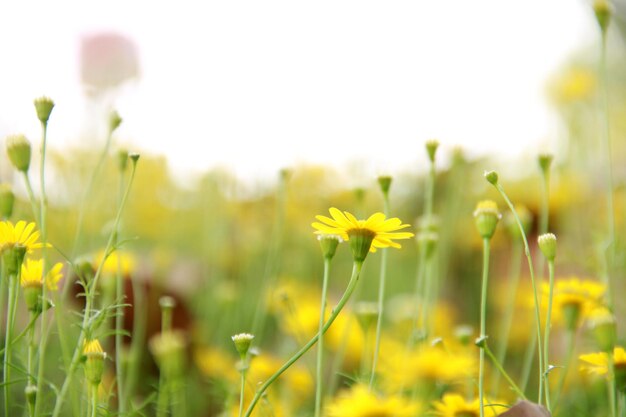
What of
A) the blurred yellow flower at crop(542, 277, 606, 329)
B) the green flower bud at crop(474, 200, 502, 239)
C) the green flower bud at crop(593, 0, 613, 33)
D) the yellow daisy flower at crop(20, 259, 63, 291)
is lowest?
the blurred yellow flower at crop(542, 277, 606, 329)

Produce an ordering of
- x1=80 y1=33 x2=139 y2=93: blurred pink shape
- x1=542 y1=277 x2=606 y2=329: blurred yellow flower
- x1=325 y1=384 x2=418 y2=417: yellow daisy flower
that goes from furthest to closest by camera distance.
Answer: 1. x1=80 y1=33 x2=139 y2=93: blurred pink shape
2. x1=542 y1=277 x2=606 y2=329: blurred yellow flower
3. x1=325 y1=384 x2=418 y2=417: yellow daisy flower

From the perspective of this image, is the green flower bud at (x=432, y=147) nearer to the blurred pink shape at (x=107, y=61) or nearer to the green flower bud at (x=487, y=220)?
the green flower bud at (x=487, y=220)

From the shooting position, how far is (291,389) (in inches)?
28.5

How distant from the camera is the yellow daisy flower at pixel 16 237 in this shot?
1.35 feet

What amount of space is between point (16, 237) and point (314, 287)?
708 mm

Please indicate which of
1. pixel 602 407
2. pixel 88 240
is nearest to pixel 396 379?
pixel 602 407

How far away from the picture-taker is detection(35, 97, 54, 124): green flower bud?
0.46m

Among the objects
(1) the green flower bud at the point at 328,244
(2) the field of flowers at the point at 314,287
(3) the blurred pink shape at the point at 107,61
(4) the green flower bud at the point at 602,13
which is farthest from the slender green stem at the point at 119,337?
(3) the blurred pink shape at the point at 107,61

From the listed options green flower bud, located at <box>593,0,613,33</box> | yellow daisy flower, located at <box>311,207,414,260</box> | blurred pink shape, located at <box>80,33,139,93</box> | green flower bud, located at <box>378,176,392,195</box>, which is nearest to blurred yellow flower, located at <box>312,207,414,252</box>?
yellow daisy flower, located at <box>311,207,414,260</box>

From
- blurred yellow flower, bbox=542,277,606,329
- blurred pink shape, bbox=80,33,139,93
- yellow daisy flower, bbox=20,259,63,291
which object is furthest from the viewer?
blurred pink shape, bbox=80,33,139,93

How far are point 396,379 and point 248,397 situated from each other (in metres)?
0.18

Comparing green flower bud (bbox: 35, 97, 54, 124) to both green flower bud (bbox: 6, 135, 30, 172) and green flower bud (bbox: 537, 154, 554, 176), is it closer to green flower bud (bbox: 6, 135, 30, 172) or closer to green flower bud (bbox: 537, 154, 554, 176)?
green flower bud (bbox: 6, 135, 30, 172)

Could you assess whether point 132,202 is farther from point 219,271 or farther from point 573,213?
point 573,213

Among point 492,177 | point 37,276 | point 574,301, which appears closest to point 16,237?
point 37,276
